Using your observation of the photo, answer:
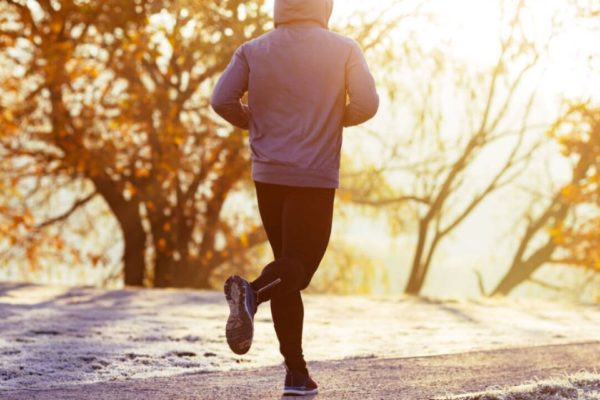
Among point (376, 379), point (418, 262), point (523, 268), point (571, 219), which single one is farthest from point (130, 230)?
point (376, 379)

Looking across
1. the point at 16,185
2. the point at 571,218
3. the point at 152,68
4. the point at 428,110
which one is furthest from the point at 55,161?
the point at 571,218

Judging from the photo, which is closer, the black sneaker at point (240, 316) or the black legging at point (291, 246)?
the black sneaker at point (240, 316)

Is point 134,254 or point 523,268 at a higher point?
point 134,254

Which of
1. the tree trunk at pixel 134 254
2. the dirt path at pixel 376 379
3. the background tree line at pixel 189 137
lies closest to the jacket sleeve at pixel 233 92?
the dirt path at pixel 376 379

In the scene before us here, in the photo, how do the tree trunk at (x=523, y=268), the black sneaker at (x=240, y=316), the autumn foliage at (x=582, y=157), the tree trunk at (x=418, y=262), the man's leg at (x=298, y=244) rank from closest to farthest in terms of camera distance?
1. the black sneaker at (x=240, y=316)
2. the man's leg at (x=298, y=244)
3. the autumn foliage at (x=582, y=157)
4. the tree trunk at (x=418, y=262)
5. the tree trunk at (x=523, y=268)

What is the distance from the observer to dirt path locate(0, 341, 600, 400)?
13.7 ft

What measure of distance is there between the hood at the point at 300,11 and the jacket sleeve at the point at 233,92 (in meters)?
0.23

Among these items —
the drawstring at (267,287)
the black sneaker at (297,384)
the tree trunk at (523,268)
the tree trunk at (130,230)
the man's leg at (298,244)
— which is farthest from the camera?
the tree trunk at (523,268)

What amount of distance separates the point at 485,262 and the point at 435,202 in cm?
755

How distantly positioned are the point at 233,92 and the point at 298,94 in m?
0.28

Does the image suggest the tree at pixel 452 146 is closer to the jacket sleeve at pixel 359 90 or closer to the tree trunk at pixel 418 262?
the tree trunk at pixel 418 262

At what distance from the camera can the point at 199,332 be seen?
276 inches

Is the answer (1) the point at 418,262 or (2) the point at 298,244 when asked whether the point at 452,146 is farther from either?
(2) the point at 298,244

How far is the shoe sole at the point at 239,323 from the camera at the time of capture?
3.72 meters
